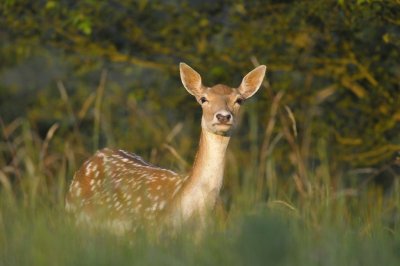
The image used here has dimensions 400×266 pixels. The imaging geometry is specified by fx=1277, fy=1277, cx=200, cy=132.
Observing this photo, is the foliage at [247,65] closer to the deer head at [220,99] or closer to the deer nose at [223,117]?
the deer head at [220,99]

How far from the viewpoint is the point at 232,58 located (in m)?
12.7

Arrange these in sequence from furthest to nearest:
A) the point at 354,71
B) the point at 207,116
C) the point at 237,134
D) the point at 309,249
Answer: the point at 237,134, the point at 354,71, the point at 207,116, the point at 309,249

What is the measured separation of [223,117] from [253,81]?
98 cm

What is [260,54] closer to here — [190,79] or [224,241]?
[190,79]

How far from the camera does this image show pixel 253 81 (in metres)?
8.62

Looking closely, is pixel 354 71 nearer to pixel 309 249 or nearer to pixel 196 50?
pixel 196 50

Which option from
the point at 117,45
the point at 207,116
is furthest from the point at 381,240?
the point at 117,45

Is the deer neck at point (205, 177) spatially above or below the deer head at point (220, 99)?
below

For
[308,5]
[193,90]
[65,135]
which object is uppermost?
[308,5]

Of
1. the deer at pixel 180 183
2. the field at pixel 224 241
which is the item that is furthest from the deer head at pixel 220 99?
the field at pixel 224 241

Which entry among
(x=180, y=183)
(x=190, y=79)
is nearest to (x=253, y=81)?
(x=190, y=79)

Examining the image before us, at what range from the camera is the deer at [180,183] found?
7.29m

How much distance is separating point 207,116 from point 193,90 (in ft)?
2.24

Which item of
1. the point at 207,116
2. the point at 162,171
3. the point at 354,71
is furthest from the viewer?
the point at 354,71
